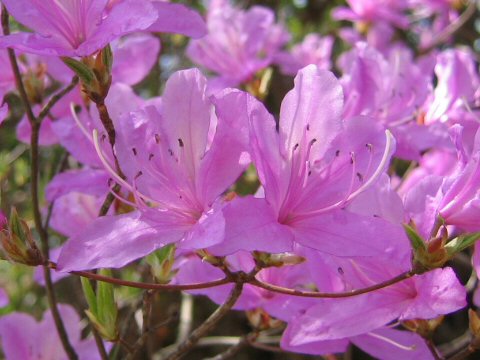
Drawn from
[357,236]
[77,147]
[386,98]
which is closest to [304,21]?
[386,98]

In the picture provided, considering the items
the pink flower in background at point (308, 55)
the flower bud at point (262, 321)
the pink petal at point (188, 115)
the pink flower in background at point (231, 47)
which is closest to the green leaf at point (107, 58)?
the pink petal at point (188, 115)

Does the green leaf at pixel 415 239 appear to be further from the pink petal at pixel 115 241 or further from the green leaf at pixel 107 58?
the green leaf at pixel 107 58

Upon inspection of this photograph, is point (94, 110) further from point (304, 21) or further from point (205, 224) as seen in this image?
point (304, 21)

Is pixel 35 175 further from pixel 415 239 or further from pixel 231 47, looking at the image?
pixel 231 47

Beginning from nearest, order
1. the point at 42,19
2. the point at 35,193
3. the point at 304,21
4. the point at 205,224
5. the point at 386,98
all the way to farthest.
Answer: the point at 205,224, the point at 42,19, the point at 35,193, the point at 386,98, the point at 304,21

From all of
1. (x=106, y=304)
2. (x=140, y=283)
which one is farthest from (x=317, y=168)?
(x=106, y=304)

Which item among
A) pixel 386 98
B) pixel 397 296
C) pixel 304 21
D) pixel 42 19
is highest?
pixel 42 19

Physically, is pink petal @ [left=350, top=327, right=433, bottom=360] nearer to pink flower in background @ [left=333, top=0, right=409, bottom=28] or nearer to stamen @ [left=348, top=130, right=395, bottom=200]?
stamen @ [left=348, top=130, right=395, bottom=200]
